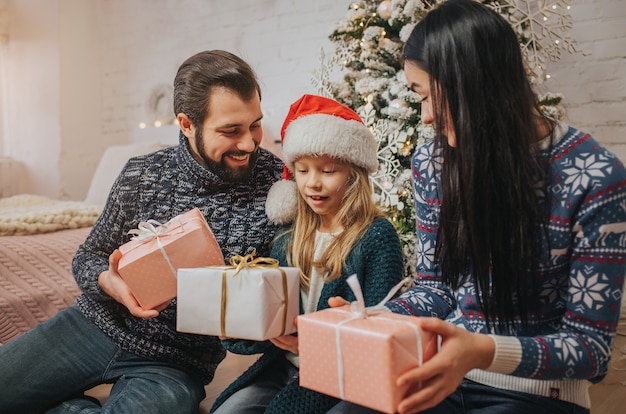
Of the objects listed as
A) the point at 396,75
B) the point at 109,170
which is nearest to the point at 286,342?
the point at 396,75

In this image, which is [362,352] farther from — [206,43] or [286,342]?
[206,43]

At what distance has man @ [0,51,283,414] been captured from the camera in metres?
1.49

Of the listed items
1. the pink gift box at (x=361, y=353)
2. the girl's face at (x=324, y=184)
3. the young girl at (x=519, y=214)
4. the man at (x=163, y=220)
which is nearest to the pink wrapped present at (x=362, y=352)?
the pink gift box at (x=361, y=353)

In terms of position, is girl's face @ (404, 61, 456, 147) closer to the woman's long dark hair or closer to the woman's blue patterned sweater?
the woman's long dark hair

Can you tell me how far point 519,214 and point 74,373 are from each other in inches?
46.2

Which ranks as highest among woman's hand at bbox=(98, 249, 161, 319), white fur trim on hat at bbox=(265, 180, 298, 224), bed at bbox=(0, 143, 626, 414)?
white fur trim on hat at bbox=(265, 180, 298, 224)

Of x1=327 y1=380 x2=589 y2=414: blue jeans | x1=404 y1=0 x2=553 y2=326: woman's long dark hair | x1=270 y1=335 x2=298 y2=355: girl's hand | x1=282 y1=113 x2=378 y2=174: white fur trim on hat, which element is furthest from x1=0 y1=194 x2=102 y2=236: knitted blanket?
x1=404 y1=0 x2=553 y2=326: woman's long dark hair

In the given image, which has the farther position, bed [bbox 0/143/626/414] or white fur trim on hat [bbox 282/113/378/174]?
bed [bbox 0/143/626/414]

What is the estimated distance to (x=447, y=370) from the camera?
0.83 m

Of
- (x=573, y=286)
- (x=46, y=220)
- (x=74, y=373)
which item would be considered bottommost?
(x=74, y=373)

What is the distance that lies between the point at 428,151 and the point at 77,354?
1.05m

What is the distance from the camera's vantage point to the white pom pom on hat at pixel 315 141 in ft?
4.62

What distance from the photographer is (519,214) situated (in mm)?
998

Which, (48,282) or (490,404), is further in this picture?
(48,282)
